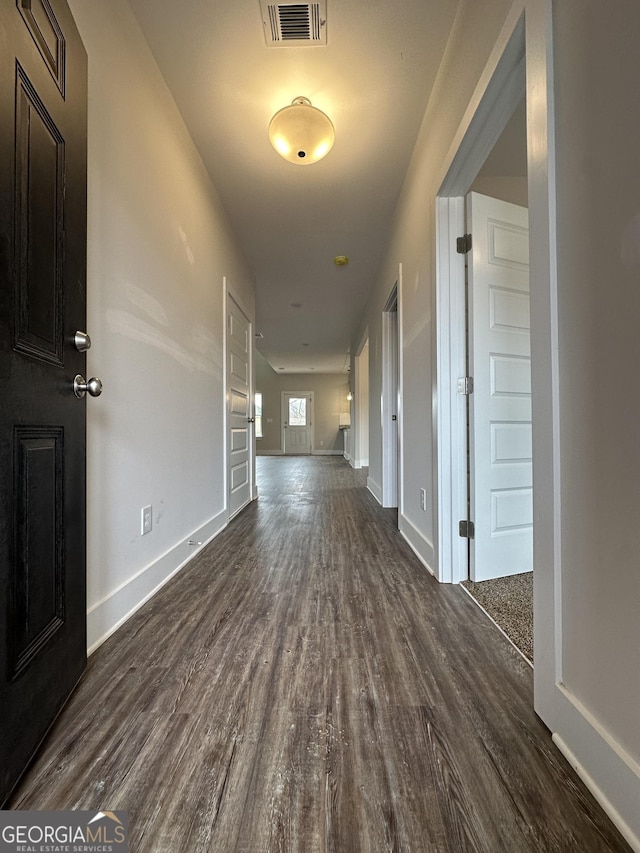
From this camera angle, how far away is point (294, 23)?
5.30ft

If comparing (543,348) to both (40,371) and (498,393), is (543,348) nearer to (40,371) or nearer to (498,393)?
(498,393)

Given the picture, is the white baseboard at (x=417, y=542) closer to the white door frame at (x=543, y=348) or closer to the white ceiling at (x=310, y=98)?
the white door frame at (x=543, y=348)

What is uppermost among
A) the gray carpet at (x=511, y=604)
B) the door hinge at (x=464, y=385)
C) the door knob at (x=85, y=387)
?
the door hinge at (x=464, y=385)

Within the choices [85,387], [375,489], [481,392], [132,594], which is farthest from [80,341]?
[375,489]

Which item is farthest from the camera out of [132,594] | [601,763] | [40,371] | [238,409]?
[238,409]

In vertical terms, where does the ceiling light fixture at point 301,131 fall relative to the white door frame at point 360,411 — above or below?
above

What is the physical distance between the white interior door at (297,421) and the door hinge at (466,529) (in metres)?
10.2

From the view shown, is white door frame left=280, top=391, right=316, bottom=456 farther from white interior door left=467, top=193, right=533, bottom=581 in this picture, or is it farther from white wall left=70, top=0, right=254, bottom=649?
white interior door left=467, top=193, right=533, bottom=581

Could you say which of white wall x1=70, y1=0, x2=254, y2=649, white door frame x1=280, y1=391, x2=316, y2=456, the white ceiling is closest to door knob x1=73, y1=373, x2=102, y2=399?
white wall x1=70, y1=0, x2=254, y2=649

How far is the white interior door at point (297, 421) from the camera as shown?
476 inches

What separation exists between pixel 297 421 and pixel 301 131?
10.3m

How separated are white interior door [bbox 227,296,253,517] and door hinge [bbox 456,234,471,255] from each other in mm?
1903

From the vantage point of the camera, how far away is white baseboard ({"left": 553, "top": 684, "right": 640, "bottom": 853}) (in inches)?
26.1

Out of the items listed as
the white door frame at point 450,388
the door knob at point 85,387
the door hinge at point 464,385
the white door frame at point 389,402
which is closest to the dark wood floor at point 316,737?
the white door frame at point 450,388
